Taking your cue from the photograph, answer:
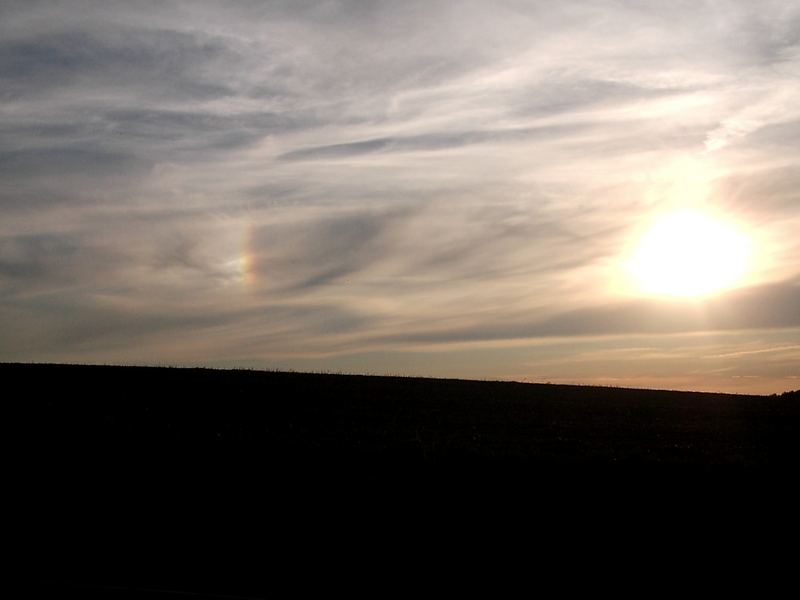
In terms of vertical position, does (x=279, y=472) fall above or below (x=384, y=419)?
below

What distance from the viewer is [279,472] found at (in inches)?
728

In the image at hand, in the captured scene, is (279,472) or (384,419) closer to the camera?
(279,472)

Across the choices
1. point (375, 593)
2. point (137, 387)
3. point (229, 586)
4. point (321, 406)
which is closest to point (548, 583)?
point (375, 593)

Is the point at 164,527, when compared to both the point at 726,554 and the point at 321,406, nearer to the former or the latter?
the point at 726,554

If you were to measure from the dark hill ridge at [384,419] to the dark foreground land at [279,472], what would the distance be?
0.14 meters

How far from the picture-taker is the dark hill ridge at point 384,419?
21.6 metres

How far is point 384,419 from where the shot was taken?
32094 millimetres

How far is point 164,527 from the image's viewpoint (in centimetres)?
1531

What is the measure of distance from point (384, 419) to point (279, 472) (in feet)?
45.3

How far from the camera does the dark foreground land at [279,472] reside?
546 inches

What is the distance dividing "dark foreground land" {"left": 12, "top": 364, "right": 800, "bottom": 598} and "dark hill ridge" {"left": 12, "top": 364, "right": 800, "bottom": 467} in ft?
0.47

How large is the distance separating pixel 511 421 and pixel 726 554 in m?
19.3

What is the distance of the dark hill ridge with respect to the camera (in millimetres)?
21641

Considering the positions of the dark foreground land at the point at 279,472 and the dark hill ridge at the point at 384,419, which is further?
the dark hill ridge at the point at 384,419
